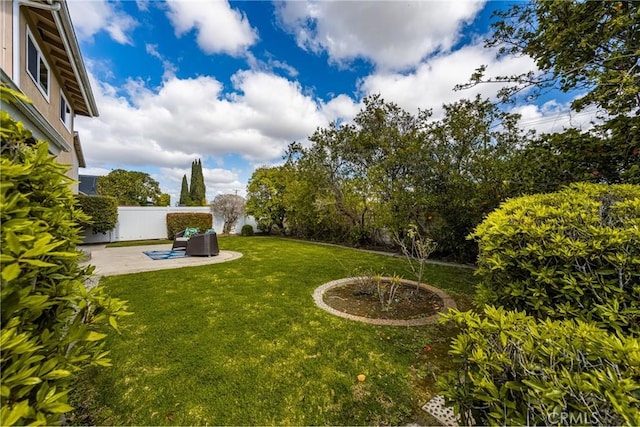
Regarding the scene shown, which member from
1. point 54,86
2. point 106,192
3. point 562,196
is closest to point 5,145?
point 562,196

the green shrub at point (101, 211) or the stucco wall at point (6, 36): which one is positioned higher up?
the stucco wall at point (6, 36)

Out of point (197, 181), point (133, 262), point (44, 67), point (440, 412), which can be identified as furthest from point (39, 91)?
point (197, 181)

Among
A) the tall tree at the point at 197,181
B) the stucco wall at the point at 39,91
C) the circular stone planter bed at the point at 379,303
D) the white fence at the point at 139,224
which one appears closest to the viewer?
the circular stone planter bed at the point at 379,303

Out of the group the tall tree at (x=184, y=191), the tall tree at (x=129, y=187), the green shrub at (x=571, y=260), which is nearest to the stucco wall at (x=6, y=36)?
the green shrub at (x=571, y=260)

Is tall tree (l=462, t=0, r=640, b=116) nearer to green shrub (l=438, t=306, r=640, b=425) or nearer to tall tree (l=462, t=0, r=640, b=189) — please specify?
tall tree (l=462, t=0, r=640, b=189)

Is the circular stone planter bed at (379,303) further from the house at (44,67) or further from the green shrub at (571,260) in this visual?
the house at (44,67)

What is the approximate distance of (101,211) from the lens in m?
12.2

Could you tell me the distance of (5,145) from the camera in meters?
1.42

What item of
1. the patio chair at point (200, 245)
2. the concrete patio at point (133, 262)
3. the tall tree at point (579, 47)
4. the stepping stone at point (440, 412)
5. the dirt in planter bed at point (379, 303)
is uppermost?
the tall tree at point (579, 47)

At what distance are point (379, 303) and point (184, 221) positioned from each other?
14106 millimetres

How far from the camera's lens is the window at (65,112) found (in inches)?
375

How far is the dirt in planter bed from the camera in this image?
448 centimetres

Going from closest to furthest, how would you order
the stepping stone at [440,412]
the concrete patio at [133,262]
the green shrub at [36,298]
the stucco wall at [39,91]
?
the green shrub at [36,298] → the stepping stone at [440,412] → the stucco wall at [39,91] → the concrete patio at [133,262]

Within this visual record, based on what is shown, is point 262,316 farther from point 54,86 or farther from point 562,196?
point 54,86
